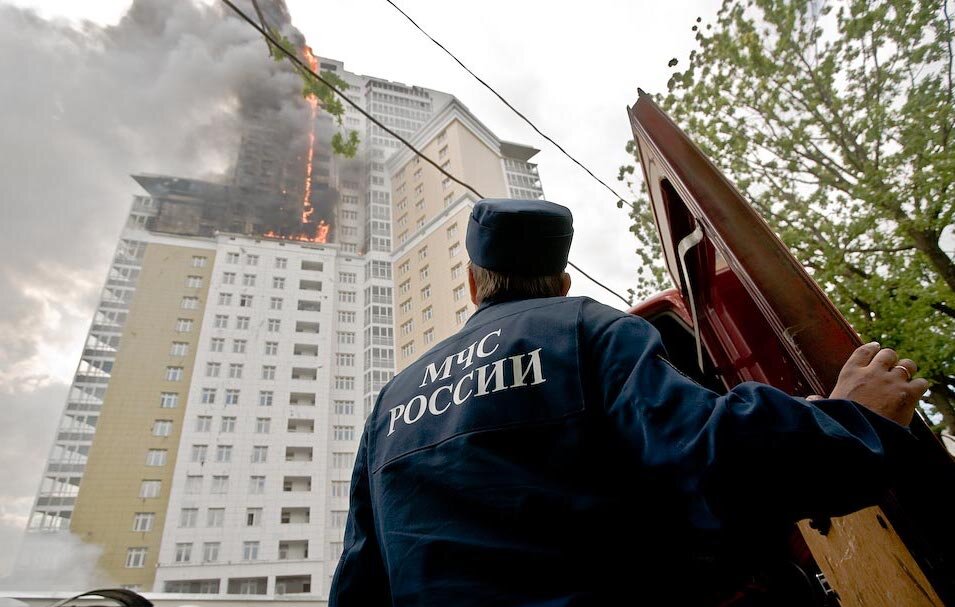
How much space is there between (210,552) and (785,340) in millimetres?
27074

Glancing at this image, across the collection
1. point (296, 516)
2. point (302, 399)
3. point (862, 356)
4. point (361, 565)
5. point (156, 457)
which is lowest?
point (361, 565)

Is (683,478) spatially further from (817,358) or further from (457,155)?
(457,155)

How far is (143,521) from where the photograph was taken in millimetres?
20531

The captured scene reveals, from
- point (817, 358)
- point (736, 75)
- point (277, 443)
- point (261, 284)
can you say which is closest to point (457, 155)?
point (261, 284)

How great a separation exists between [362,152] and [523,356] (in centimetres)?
3083

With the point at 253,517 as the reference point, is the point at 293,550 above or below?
below

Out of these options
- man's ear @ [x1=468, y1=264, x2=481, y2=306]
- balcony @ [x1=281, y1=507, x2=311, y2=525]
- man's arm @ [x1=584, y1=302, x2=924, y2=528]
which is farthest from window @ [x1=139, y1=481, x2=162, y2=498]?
man's arm @ [x1=584, y1=302, x2=924, y2=528]

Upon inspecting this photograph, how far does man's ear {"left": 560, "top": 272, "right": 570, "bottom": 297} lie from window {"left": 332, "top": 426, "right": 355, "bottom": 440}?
28695 mm

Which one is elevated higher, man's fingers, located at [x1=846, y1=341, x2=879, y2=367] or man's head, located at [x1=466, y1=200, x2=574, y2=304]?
man's head, located at [x1=466, y1=200, x2=574, y2=304]

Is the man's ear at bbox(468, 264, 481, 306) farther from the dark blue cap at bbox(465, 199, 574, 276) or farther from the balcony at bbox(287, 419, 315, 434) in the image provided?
the balcony at bbox(287, 419, 315, 434)

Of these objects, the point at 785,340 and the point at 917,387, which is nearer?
the point at 917,387

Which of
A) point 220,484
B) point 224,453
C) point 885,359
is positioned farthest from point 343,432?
point 885,359

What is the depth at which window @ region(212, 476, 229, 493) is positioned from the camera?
22.8 m

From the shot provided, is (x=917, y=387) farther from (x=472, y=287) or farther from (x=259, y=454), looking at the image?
(x=259, y=454)
